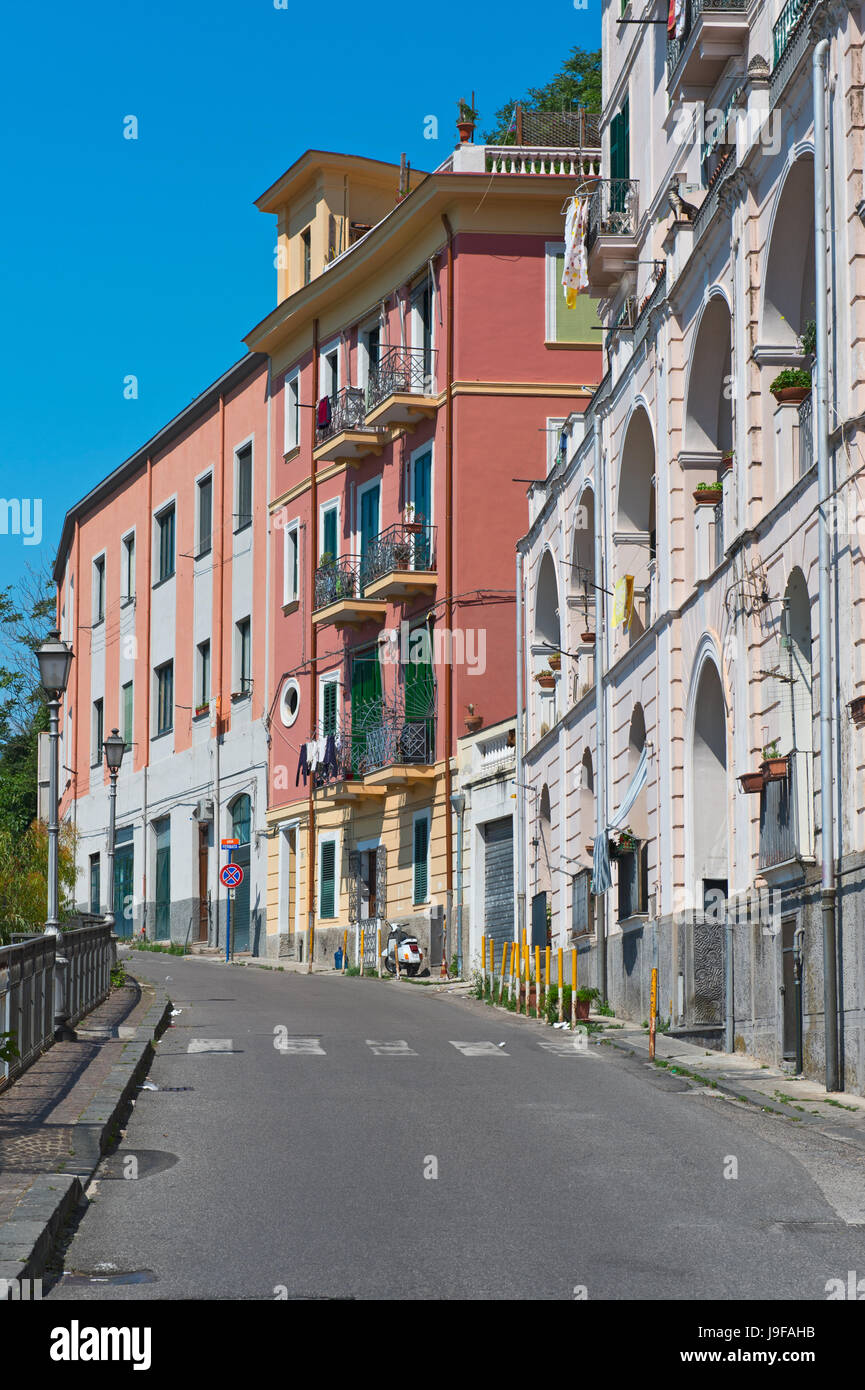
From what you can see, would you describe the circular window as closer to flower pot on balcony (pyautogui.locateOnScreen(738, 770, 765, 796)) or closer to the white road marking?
the white road marking

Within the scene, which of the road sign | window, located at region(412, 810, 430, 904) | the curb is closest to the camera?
the curb

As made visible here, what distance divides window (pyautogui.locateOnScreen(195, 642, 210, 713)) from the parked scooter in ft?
52.5

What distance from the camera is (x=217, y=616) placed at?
167 feet

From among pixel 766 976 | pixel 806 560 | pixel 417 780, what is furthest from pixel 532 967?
pixel 806 560

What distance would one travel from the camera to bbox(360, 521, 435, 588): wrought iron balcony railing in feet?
129

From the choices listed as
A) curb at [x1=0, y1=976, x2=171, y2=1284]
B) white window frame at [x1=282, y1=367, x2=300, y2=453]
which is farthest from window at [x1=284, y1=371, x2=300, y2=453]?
curb at [x1=0, y1=976, x2=171, y2=1284]

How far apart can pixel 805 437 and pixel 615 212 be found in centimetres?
1127

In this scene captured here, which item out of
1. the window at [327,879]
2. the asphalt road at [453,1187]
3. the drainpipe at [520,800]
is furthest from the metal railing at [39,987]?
the window at [327,879]

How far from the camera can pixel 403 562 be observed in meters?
39.5

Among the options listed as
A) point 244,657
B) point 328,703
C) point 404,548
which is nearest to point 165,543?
point 244,657

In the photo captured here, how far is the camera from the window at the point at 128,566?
193 feet

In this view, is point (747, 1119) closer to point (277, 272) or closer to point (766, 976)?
point (766, 976)

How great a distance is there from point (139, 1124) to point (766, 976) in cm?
742
